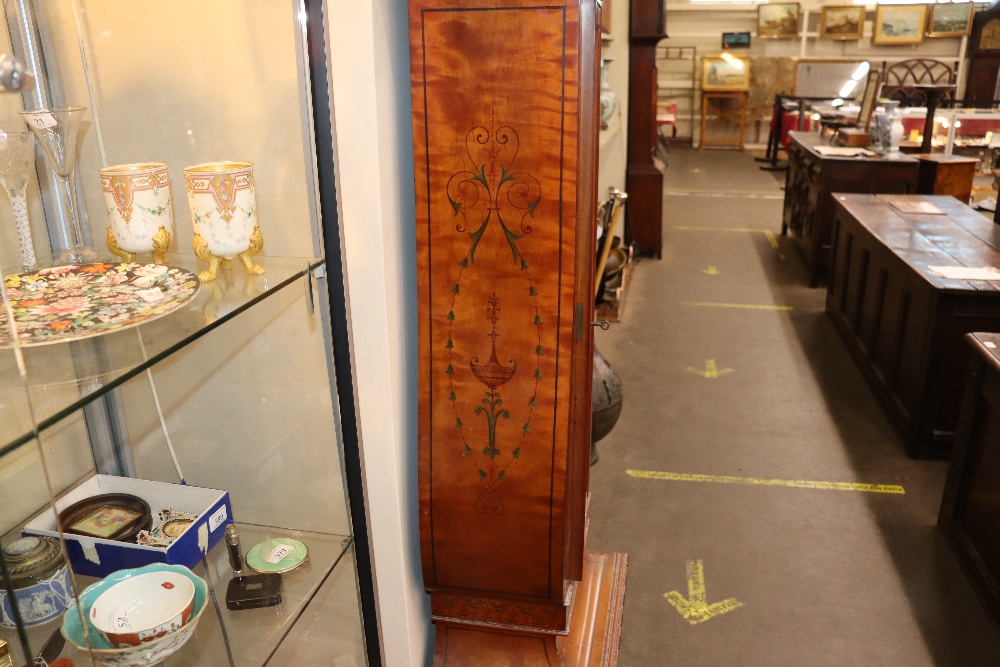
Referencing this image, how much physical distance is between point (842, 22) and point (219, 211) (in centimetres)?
1364

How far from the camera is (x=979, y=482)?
97.5 inches

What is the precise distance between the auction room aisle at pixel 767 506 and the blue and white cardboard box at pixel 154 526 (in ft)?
4.55

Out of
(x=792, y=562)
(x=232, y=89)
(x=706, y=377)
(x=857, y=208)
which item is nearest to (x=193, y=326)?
(x=232, y=89)

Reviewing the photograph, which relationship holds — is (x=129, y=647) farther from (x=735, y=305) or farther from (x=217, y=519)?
(x=735, y=305)

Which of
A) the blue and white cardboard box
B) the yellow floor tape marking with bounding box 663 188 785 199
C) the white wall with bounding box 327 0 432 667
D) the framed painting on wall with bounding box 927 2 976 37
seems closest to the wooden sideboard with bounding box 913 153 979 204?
the yellow floor tape marking with bounding box 663 188 785 199

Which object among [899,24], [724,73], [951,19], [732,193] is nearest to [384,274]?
[732,193]

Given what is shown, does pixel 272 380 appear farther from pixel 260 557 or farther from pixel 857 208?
pixel 857 208

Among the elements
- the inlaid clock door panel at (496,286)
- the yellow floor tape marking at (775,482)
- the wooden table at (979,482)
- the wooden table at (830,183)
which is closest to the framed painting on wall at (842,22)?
the wooden table at (830,183)

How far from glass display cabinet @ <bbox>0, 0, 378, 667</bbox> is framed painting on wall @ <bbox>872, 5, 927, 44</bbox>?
13.5m

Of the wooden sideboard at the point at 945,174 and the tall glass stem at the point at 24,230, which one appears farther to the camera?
the wooden sideboard at the point at 945,174

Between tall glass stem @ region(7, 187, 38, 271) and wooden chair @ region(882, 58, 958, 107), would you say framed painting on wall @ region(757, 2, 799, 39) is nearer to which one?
wooden chair @ region(882, 58, 958, 107)

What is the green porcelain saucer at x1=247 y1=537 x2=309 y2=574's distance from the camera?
1.26 metres

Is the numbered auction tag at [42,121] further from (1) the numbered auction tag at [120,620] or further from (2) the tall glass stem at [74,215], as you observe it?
(1) the numbered auction tag at [120,620]

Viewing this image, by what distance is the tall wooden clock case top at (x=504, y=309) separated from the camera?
1.36 meters
